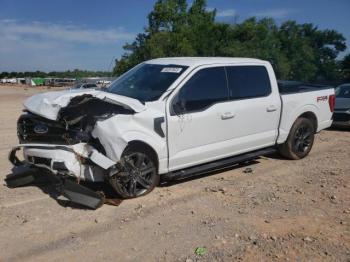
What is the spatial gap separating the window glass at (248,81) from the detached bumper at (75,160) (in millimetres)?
2460

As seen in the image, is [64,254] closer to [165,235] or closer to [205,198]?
[165,235]

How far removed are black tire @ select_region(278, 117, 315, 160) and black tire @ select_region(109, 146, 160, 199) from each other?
3.16 m

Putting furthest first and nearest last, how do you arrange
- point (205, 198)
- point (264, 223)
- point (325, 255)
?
point (205, 198), point (264, 223), point (325, 255)

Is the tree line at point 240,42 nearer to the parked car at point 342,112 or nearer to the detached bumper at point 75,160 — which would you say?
the parked car at point 342,112

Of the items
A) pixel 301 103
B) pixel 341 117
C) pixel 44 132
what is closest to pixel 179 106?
pixel 44 132

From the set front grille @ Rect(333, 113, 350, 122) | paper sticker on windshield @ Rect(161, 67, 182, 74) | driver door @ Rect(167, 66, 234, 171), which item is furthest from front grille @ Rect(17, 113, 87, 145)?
front grille @ Rect(333, 113, 350, 122)

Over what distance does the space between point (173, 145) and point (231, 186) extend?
1222 millimetres

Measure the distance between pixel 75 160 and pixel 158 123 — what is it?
1194 mm

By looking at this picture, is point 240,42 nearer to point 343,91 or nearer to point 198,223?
point 343,91

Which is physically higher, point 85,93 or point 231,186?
point 85,93

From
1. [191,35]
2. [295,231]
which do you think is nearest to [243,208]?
[295,231]

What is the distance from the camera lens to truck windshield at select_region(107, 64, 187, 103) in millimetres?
5943

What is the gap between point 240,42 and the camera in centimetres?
4350

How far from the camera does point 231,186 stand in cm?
631
